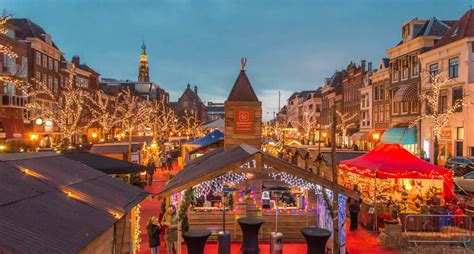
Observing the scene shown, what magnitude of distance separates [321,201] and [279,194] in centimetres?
470

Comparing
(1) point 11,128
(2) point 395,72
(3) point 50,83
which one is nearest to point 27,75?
(3) point 50,83

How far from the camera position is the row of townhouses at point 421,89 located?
34.9 m

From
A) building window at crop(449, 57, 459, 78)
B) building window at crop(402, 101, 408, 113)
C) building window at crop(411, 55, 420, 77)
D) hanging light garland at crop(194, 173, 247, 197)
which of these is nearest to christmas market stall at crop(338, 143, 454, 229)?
hanging light garland at crop(194, 173, 247, 197)

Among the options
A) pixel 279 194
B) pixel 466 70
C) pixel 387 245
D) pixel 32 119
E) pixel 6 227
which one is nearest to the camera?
pixel 6 227

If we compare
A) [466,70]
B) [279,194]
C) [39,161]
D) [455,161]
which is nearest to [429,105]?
[466,70]

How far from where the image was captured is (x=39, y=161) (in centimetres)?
1043

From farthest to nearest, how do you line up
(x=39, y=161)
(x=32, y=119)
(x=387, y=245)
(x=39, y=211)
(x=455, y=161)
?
(x=32, y=119) → (x=455, y=161) → (x=387, y=245) → (x=39, y=161) → (x=39, y=211)

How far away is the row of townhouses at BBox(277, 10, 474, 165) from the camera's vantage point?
3494 centimetres

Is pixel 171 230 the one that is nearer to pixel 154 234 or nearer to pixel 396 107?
pixel 154 234

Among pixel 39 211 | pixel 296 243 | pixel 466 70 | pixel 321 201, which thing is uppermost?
pixel 466 70

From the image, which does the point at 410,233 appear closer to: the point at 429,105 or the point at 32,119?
the point at 429,105

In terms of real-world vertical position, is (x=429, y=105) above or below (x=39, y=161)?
above

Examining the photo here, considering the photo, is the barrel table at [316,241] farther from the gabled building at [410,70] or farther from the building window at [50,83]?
the building window at [50,83]

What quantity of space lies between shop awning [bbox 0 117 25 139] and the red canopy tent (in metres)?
37.6
